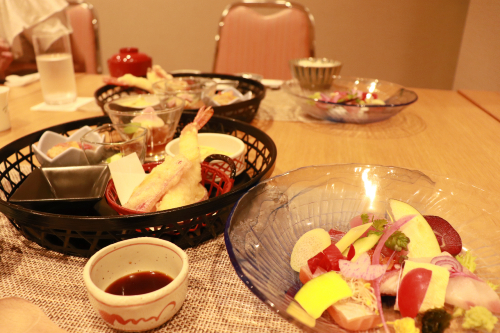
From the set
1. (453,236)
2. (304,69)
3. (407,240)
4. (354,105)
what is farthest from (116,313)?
(304,69)

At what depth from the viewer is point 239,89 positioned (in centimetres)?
174

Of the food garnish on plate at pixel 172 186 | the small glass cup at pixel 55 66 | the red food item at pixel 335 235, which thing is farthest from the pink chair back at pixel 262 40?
the red food item at pixel 335 235

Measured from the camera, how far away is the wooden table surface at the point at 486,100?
1.60m

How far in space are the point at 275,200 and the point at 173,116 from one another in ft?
1.90

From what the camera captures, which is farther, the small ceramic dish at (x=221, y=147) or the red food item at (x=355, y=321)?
the small ceramic dish at (x=221, y=147)

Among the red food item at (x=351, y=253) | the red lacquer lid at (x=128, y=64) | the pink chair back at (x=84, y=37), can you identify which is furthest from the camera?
the pink chair back at (x=84, y=37)

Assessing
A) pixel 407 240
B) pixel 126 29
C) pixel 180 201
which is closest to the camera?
pixel 407 240

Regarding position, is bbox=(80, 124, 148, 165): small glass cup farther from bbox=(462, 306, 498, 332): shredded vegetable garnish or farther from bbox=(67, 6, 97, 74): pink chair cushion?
bbox=(67, 6, 97, 74): pink chair cushion

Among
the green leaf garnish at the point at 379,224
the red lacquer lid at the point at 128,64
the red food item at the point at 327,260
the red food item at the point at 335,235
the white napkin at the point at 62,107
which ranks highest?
the red lacquer lid at the point at 128,64

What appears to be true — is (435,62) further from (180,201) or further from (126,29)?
(180,201)

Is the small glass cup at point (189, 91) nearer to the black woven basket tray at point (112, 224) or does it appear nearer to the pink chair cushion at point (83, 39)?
the black woven basket tray at point (112, 224)

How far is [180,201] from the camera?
0.73 m

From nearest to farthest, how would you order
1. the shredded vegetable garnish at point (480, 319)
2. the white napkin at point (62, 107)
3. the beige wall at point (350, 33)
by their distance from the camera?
the shredded vegetable garnish at point (480, 319)
the white napkin at point (62, 107)
the beige wall at point (350, 33)

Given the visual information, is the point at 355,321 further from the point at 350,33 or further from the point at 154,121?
the point at 350,33
